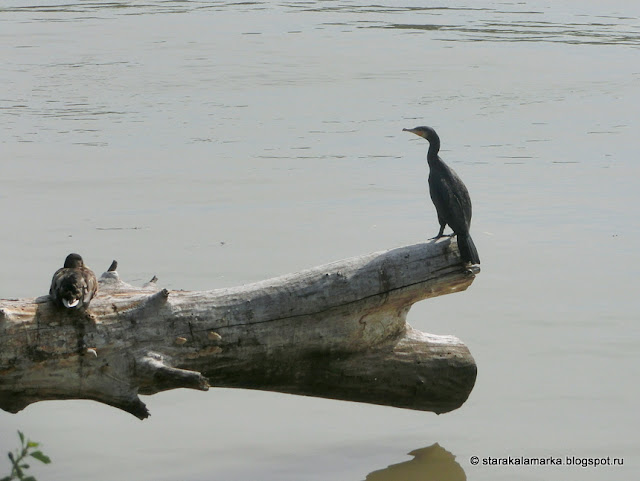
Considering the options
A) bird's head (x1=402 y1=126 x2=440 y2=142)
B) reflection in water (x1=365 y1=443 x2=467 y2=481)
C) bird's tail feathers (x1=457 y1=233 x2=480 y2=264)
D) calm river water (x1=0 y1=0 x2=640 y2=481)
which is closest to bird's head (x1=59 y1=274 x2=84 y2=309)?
calm river water (x1=0 y1=0 x2=640 y2=481)

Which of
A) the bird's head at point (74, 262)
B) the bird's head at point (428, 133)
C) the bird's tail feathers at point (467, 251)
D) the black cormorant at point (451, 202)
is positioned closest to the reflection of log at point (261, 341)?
the bird's tail feathers at point (467, 251)

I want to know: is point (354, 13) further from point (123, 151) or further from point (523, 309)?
point (523, 309)

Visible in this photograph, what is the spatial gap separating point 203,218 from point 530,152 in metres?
4.57

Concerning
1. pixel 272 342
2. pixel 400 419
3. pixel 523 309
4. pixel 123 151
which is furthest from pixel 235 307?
pixel 123 151

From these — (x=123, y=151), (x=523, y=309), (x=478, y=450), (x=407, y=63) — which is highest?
(x=407, y=63)

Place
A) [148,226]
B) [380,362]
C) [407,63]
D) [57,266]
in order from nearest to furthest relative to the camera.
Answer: [380,362]
[57,266]
[148,226]
[407,63]

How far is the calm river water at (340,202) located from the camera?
5.94 meters

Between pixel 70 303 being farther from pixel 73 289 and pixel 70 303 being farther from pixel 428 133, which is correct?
pixel 428 133

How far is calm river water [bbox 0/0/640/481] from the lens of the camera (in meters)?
5.94

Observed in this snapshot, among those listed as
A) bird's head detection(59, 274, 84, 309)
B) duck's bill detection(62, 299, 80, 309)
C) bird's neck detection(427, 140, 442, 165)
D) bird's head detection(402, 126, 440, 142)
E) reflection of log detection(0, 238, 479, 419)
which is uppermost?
bird's head detection(402, 126, 440, 142)

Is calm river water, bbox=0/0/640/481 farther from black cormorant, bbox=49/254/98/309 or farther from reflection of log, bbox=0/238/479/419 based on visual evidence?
black cormorant, bbox=49/254/98/309

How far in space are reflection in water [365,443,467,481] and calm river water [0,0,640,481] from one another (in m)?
0.01

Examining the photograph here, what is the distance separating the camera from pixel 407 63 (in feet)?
63.8

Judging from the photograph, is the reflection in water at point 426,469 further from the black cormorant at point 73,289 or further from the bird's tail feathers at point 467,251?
the black cormorant at point 73,289
